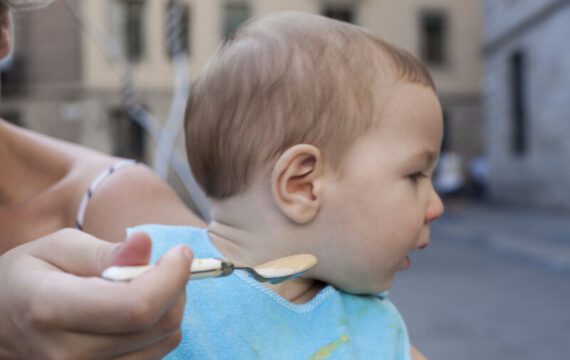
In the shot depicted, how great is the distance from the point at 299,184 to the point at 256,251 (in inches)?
4.1

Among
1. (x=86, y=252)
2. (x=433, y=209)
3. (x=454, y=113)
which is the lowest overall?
(x=454, y=113)

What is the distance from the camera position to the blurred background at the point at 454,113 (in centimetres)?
510

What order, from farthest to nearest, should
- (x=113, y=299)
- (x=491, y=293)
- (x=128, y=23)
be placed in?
1. (x=128, y=23)
2. (x=491, y=293)
3. (x=113, y=299)

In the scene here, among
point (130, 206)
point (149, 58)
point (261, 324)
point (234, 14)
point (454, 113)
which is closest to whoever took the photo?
point (261, 324)

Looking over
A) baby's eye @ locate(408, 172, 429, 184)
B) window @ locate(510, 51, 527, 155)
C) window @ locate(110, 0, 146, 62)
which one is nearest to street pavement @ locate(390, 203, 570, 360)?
baby's eye @ locate(408, 172, 429, 184)

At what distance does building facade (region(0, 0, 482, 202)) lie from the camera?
19.0 m

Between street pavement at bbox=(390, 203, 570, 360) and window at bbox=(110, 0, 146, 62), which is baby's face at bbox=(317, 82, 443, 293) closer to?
street pavement at bbox=(390, 203, 570, 360)

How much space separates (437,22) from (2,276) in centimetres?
2154

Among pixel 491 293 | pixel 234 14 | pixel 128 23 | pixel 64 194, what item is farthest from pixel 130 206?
pixel 234 14

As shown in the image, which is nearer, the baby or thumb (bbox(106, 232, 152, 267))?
thumb (bbox(106, 232, 152, 267))

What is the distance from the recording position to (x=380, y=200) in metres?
1.01

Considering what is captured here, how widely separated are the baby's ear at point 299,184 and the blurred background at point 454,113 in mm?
829

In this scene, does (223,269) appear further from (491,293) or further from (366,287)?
(491,293)

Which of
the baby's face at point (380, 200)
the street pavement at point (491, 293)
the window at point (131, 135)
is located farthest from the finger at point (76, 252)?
the window at point (131, 135)
